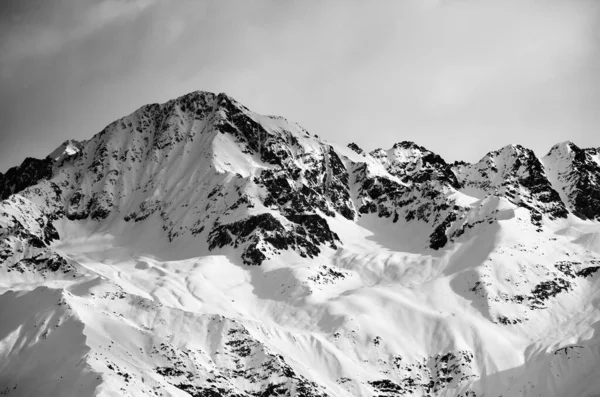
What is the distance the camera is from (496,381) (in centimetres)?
19725

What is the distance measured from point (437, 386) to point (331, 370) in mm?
26732

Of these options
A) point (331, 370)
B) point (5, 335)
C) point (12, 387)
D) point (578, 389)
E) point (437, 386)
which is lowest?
point (578, 389)

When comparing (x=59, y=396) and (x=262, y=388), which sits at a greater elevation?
(x=59, y=396)

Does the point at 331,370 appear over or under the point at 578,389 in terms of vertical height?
over

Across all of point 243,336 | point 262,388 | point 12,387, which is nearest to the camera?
point 12,387

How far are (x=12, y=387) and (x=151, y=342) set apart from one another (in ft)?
105

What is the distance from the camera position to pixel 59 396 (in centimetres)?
15288

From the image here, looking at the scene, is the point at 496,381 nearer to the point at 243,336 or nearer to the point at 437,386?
the point at 437,386

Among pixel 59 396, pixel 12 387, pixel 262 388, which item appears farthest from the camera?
pixel 262 388

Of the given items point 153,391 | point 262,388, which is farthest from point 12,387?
point 262,388

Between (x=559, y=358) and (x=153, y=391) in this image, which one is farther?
(x=559, y=358)

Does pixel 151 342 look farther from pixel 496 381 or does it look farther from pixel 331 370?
pixel 496 381

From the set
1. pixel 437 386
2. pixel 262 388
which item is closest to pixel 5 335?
pixel 262 388

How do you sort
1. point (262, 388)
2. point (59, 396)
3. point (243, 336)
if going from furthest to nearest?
1. point (243, 336)
2. point (262, 388)
3. point (59, 396)
